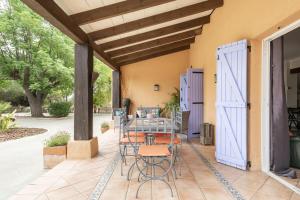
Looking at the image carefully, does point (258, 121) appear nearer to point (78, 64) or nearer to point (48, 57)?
point (78, 64)

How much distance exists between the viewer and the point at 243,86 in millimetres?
3836

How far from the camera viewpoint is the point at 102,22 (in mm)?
4379

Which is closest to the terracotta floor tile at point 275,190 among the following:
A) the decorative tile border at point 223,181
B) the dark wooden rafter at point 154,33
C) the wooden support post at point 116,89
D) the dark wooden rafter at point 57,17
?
the decorative tile border at point 223,181

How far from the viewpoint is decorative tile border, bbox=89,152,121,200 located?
2840mm

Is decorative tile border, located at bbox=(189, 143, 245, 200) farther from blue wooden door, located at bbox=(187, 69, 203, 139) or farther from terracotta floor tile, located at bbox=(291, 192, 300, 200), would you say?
blue wooden door, located at bbox=(187, 69, 203, 139)

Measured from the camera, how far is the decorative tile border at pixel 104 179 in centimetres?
284

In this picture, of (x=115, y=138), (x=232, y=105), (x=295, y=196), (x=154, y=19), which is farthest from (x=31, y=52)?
(x=295, y=196)

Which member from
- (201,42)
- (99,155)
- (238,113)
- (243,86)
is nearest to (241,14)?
(243,86)

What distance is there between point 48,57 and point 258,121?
12.5 m

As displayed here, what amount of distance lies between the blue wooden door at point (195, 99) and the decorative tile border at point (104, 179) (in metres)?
2.89

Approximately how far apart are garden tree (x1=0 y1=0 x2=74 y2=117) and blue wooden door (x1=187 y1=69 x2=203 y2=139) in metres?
9.40

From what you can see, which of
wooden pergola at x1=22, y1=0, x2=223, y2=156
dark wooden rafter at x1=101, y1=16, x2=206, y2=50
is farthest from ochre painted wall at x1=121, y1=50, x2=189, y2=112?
dark wooden rafter at x1=101, y1=16, x2=206, y2=50

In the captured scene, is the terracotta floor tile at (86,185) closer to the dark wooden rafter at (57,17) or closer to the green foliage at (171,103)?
the dark wooden rafter at (57,17)

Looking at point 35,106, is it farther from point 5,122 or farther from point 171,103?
point 171,103
